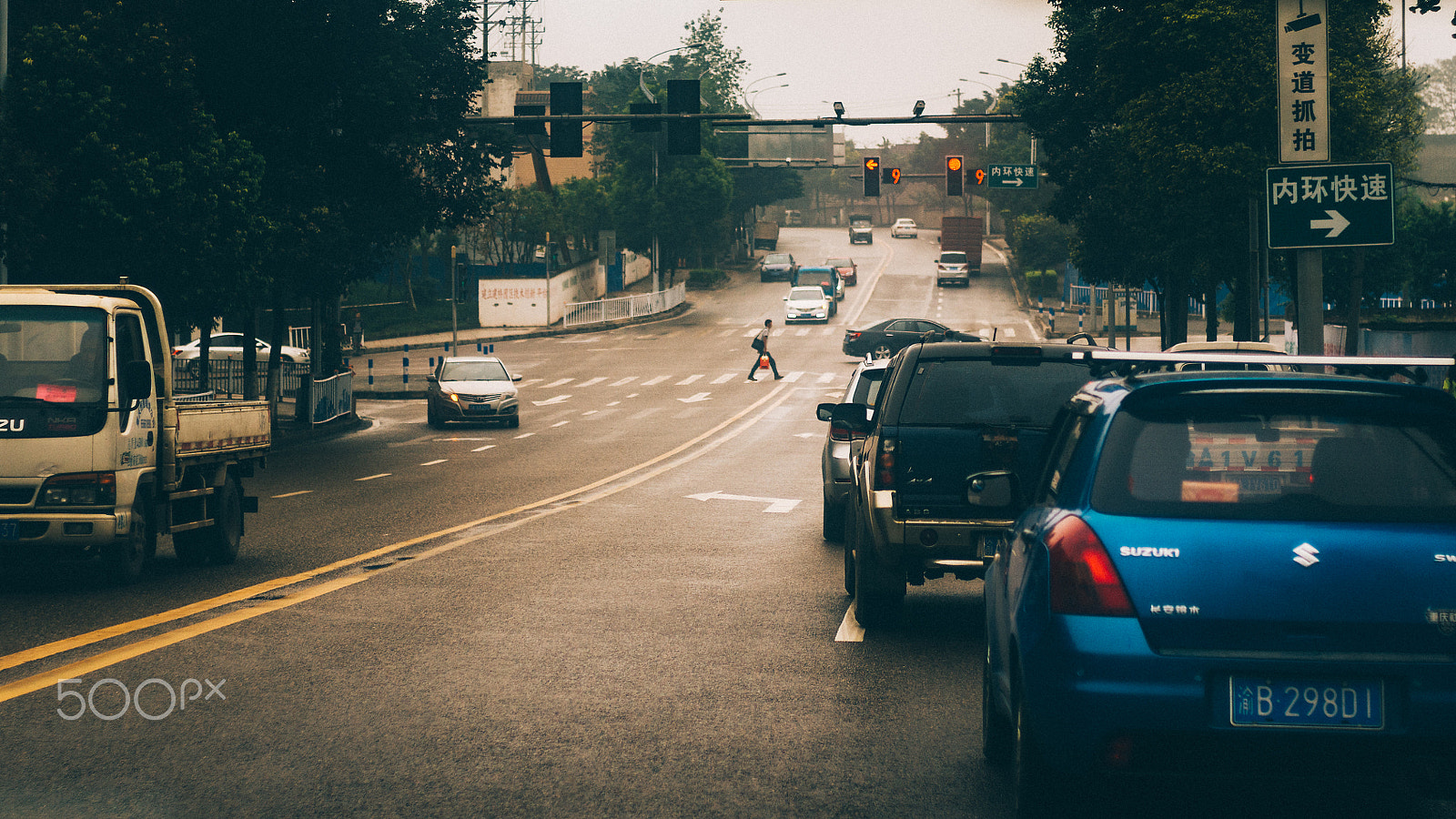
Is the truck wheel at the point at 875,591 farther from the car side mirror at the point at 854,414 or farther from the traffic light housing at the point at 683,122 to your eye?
the traffic light housing at the point at 683,122

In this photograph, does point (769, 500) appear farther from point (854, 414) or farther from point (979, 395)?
point (979, 395)

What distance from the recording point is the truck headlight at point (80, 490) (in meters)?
10.7

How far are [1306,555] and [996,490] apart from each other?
1.66 m

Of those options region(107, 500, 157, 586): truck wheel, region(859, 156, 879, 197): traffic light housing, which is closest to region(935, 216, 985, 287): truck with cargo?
region(859, 156, 879, 197): traffic light housing

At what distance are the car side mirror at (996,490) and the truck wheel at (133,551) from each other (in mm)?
7274

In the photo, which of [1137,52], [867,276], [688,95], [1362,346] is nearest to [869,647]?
[688,95]

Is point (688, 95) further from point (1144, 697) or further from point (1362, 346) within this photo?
point (1144, 697)

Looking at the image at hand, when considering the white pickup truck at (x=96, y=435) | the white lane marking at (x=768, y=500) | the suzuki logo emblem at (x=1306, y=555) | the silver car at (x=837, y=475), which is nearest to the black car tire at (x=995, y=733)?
the suzuki logo emblem at (x=1306, y=555)

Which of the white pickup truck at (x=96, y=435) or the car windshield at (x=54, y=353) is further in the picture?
the car windshield at (x=54, y=353)

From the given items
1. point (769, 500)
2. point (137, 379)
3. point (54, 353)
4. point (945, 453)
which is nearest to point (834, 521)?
point (769, 500)

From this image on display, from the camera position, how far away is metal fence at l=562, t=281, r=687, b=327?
71.2 metres

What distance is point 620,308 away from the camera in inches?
2958

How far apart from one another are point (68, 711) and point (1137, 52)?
1178 inches

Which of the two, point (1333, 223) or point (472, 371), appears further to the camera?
point (472, 371)
